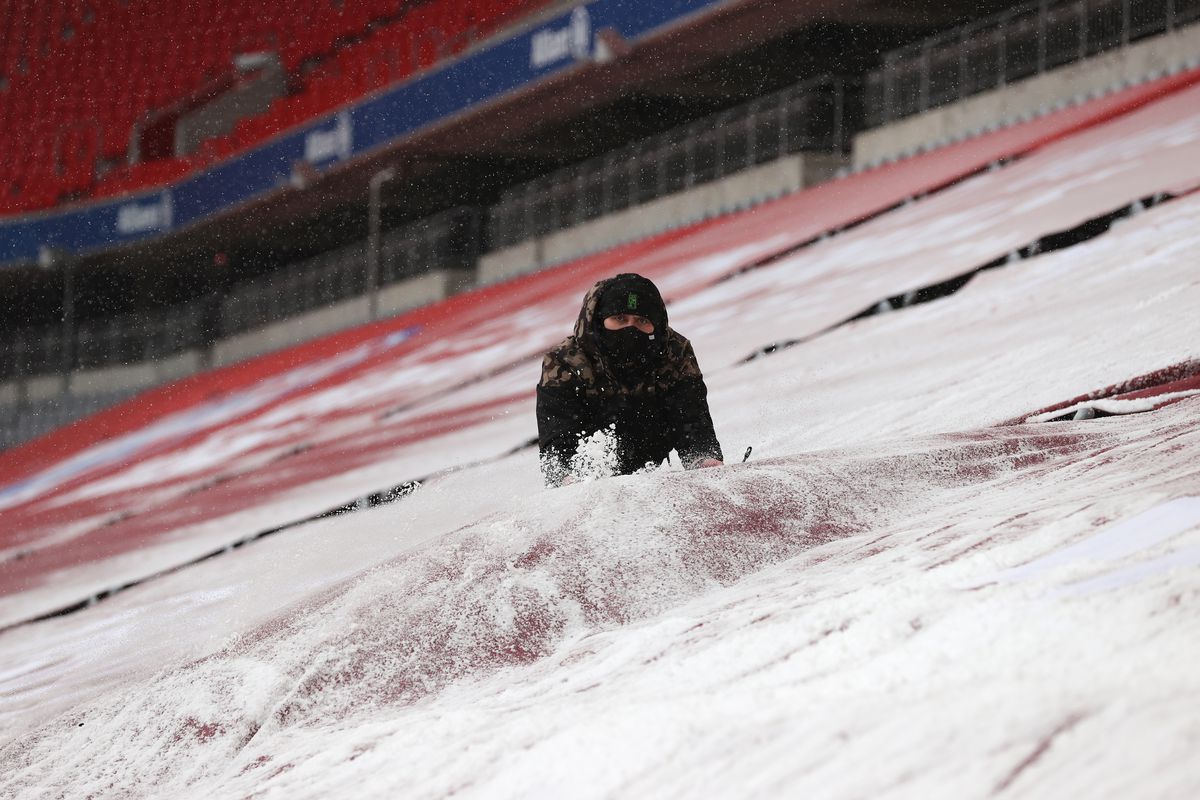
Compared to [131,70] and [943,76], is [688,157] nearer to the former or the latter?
[943,76]

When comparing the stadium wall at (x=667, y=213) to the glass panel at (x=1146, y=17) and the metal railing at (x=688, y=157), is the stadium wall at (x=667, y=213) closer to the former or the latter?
the metal railing at (x=688, y=157)

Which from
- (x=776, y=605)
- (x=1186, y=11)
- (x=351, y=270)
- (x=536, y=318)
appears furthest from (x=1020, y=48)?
(x=776, y=605)

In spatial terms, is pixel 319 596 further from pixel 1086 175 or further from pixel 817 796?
pixel 1086 175

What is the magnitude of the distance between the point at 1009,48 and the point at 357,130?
6.29 m

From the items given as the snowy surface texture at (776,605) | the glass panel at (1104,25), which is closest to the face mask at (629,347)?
the snowy surface texture at (776,605)

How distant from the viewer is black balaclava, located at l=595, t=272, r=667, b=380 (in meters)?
3.70

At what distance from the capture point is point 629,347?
3791mm

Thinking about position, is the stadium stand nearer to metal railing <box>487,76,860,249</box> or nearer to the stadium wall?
the stadium wall

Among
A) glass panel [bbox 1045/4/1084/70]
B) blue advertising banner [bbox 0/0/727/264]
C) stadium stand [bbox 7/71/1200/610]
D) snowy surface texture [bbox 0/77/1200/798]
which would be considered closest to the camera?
snowy surface texture [bbox 0/77/1200/798]

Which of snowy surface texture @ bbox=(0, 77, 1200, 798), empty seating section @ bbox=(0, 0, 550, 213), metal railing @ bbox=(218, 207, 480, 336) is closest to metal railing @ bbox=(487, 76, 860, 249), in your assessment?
metal railing @ bbox=(218, 207, 480, 336)

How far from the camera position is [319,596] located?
138 inches

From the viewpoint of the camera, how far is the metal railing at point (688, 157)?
11.2 metres

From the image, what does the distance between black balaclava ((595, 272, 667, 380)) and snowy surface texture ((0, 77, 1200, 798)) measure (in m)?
0.40

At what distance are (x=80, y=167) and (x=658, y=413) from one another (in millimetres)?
14704
